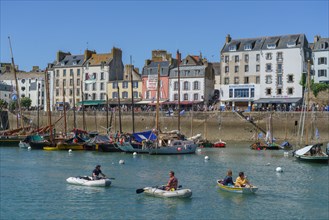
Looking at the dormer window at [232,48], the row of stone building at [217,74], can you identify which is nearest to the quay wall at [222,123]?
the row of stone building at [217,74]

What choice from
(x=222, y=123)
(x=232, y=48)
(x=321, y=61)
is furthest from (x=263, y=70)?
(x=222, y=123)

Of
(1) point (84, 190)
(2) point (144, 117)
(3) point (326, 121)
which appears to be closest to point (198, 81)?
(2) point (144, 117)

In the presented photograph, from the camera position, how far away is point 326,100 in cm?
7906

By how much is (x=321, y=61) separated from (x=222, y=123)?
804 inches

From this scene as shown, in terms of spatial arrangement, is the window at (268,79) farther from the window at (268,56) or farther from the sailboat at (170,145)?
the sailboat at (170,145)

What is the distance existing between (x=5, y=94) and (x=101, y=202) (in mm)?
95482

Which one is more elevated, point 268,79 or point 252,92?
point 268,79

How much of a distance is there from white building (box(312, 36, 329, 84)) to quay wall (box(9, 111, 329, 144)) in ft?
53.1

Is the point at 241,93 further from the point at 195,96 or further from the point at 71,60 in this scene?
the point at 71,60

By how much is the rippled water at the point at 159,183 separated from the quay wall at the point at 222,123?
20531 millimetres

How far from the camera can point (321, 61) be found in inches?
3287

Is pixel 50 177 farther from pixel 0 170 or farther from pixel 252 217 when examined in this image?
pixel 252 217

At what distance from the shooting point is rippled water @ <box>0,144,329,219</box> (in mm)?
24953

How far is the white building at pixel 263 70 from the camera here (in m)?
81.2
